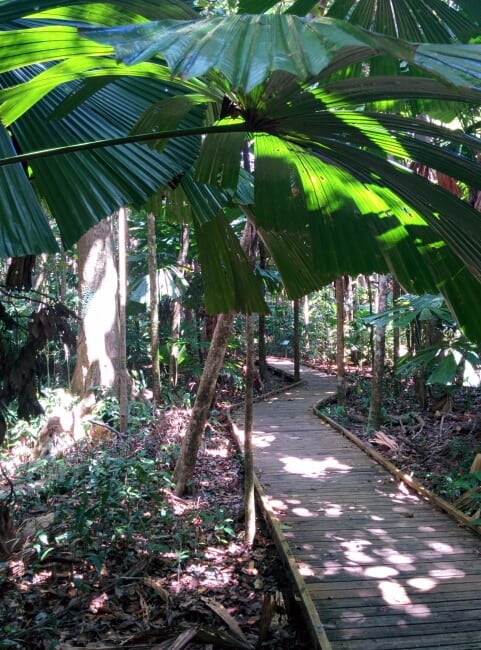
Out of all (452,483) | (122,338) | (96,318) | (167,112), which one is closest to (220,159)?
(167,112)

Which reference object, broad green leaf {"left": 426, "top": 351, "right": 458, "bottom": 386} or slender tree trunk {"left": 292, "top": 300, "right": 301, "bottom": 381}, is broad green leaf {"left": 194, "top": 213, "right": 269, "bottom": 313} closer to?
broad green leaf {"left": 426, "top": 351, "right": 458, "bottom": 386}

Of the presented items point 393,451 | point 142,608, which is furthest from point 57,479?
point 393,451

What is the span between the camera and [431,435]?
8852mm

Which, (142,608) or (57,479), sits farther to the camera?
(57,479)

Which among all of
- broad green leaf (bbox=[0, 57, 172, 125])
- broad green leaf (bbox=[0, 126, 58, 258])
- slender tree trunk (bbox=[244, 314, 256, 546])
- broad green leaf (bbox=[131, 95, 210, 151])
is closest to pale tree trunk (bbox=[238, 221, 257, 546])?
slender tree trunk (bbox=[244, 314, 256, 546])

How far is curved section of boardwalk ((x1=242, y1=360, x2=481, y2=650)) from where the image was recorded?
371 centimetres

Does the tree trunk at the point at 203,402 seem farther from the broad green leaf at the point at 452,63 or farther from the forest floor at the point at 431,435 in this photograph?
the broad green leaf at the point at 452,63

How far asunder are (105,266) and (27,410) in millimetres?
5622

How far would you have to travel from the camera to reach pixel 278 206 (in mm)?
2016

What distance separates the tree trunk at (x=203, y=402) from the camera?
6.36 m

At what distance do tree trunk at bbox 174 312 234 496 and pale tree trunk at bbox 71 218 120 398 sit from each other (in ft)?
9.17

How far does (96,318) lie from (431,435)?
6122mm

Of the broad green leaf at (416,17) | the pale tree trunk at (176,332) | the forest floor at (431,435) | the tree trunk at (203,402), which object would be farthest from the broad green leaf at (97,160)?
the pale tree trunk at (176,332)

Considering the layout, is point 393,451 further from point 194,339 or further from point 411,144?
point 411,144
